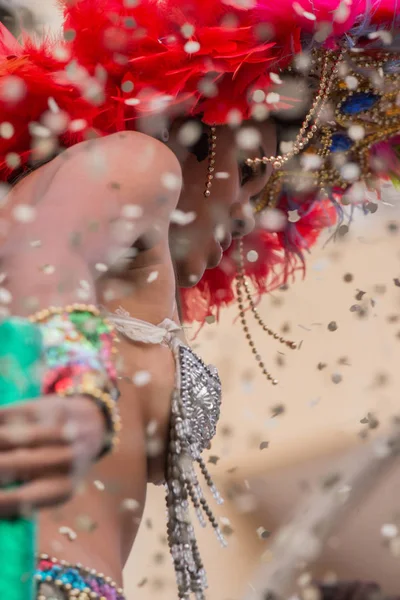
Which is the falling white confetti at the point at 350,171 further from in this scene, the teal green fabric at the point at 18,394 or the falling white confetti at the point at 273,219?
the teal green fabric at the point at 18,394

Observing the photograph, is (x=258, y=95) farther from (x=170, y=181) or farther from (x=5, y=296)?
(x=5, y=296)

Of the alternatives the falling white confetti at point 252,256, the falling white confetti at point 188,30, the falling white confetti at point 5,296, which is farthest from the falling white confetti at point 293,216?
the falling white confetti at point 5,296

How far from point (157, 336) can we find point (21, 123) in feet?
1.17

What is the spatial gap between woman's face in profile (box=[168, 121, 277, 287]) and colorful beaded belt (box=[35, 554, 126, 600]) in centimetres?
54

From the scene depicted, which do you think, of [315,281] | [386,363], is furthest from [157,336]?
[386,363]

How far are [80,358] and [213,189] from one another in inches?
26.0

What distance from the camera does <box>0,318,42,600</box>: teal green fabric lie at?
0.68 meters

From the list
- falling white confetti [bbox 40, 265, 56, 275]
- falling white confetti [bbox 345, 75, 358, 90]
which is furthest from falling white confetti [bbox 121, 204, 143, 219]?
falling white confetti [bbox 345, 75, 358, 90]

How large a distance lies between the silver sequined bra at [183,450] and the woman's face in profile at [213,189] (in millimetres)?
223

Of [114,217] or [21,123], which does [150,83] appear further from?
[114,217]

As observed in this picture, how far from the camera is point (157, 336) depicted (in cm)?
118

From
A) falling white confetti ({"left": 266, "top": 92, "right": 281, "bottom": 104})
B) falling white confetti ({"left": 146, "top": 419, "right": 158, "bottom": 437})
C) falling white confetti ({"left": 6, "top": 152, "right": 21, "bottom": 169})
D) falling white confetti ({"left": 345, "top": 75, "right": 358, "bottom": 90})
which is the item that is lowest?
falling white confetti ({"left": 146, "top": 419, "right": 158, "bottom": 437})

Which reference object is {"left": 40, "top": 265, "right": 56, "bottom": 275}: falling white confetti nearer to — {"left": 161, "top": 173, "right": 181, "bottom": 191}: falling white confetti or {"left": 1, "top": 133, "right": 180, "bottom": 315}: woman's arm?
{"left": 1, "top": 133, "right": 180, "bottom": 315}: woman's arm

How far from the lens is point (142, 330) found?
1.17 metres
